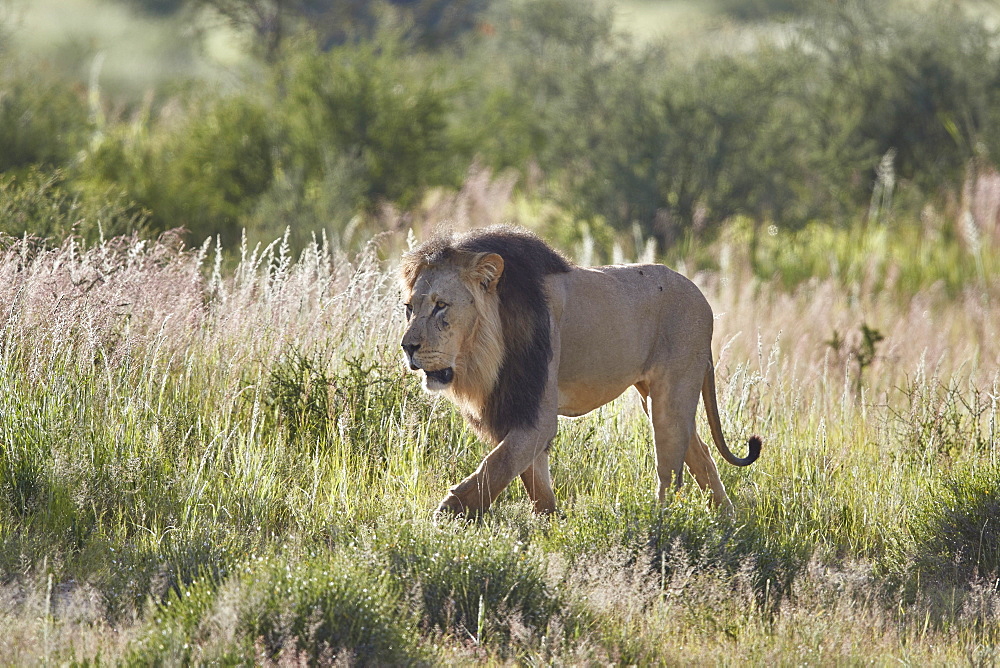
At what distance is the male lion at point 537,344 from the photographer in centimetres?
483

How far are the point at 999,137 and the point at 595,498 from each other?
11641 millimetres

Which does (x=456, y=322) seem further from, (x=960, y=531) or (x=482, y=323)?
(x=960, y=531)

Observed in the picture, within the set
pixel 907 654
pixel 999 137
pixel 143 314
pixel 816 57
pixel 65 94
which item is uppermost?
pixel 816 57

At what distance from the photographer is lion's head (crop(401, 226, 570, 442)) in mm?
4781

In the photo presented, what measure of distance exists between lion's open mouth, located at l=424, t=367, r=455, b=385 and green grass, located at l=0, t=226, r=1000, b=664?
611mm

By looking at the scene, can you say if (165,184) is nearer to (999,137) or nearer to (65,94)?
(65,94)

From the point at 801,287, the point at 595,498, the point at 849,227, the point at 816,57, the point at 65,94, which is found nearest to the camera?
the point at 595,498

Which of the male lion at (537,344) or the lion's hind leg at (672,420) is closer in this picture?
the male lion at (537,344)

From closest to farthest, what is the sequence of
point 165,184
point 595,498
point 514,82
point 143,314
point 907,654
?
point 907,654 < point 595,498 < point 143,314 < point 165,184 < point 514,82

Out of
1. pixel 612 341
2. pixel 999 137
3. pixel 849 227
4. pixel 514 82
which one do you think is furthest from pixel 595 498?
pixel 514 82

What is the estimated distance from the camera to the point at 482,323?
16.2 ft

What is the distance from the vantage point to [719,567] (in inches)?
199

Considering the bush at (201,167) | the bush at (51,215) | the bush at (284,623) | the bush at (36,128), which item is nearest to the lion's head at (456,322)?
the bush at (284,623)

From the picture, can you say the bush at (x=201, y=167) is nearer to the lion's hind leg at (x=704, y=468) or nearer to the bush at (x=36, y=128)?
the bush at (x=36, y=128)
